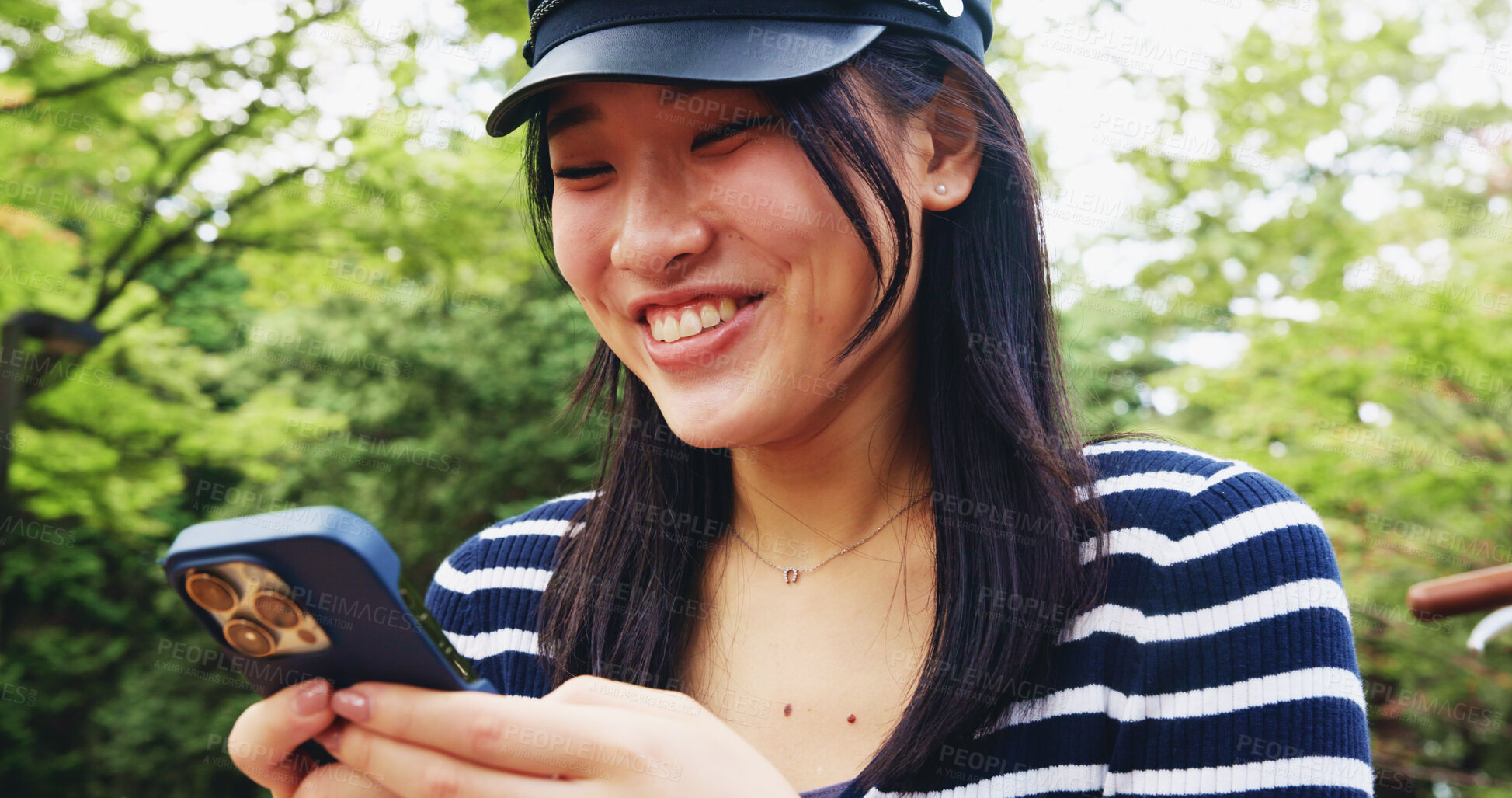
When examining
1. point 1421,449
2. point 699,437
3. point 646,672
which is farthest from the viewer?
point 1421,449

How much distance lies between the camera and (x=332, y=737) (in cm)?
102

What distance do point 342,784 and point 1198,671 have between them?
109 centimetres

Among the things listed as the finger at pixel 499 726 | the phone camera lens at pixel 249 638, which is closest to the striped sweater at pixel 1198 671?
the finger at pixel 499 726

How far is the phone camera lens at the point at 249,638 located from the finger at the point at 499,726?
80 mm

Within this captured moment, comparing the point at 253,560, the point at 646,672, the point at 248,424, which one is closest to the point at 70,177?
the point at 248,424

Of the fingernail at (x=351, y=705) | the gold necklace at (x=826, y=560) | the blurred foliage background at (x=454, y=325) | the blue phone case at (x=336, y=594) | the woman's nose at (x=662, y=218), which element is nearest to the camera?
the blue phone case at (x=336, y=594)

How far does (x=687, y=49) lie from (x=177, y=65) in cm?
723

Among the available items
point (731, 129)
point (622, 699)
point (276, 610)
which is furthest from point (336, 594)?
point (731, 129)

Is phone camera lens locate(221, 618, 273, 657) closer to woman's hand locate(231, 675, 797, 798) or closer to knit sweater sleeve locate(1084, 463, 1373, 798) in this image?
woman's hand locate(231, 675, 797, 798)

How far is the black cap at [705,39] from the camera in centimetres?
141

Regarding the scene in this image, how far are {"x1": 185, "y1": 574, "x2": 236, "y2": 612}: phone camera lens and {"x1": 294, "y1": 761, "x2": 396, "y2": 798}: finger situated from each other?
0.21 m

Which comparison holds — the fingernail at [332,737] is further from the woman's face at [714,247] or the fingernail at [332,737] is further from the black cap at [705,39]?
the black cap at [705,39]

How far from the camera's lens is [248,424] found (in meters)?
8.32

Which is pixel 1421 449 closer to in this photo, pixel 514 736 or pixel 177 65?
pixel 514 736
